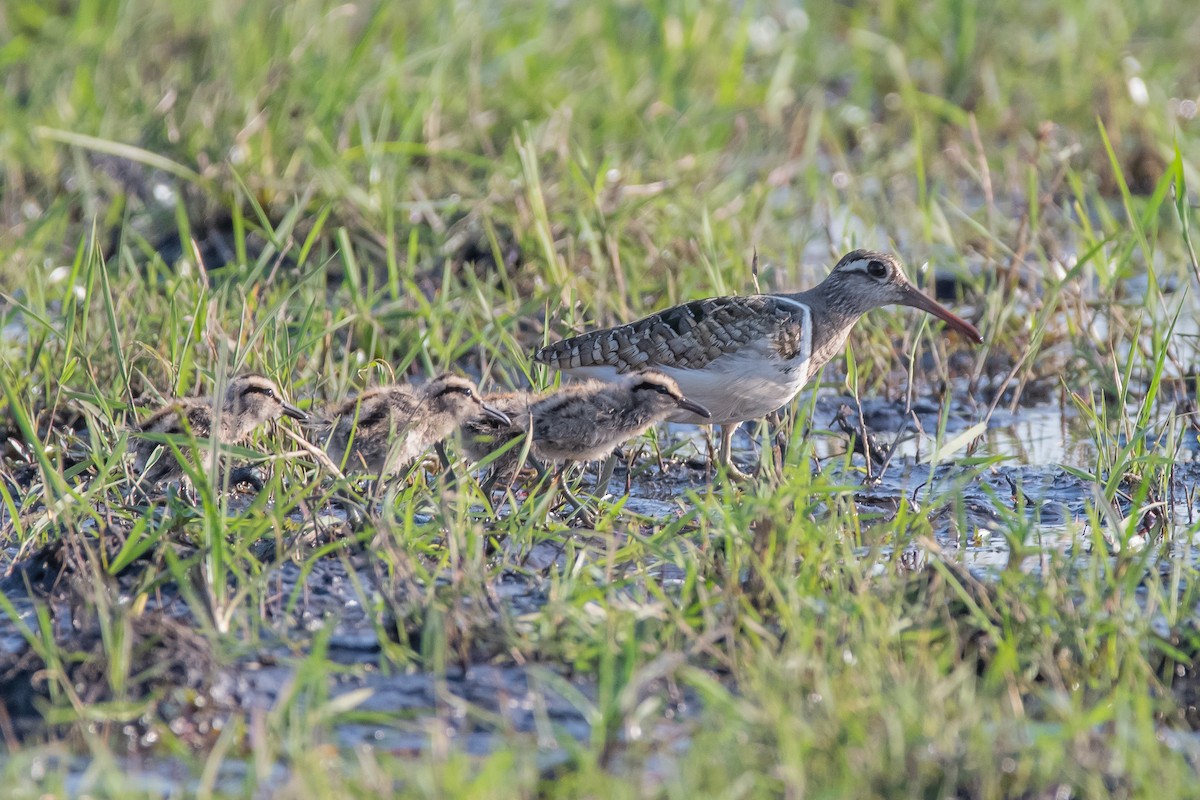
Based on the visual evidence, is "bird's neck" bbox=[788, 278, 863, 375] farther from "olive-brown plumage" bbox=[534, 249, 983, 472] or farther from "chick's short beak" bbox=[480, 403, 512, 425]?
"chick's short beak" bbox=[480, 403, 512, 425]

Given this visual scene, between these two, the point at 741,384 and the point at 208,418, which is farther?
the point at 741,384

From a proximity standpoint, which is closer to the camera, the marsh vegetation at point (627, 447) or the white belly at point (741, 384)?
the marsh vegetation at point (627, 447)

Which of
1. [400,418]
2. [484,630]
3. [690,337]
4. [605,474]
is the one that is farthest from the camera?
[690,337]

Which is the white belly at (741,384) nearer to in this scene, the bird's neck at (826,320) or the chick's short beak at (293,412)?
the bird's neck at (826,320)

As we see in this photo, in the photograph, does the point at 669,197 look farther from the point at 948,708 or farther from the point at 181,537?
the point at 948,708

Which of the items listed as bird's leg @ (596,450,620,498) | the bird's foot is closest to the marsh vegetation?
the bird's foot

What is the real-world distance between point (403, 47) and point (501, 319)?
323 centimetres

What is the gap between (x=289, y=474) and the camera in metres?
5.05

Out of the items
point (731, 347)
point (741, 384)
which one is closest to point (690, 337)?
point (731, 347)

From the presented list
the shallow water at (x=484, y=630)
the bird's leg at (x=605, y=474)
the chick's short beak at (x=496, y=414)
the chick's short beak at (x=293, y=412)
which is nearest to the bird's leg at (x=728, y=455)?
the shallow water at (x=484, y=630)

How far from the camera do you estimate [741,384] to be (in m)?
5.61

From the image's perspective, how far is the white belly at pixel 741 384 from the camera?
5613 millimetres

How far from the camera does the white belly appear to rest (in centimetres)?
561

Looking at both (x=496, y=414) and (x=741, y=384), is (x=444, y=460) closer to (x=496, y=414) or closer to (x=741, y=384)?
(x=496, y=414)
